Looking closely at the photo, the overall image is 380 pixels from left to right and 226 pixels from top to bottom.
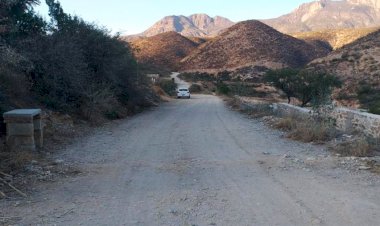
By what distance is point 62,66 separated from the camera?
1945 cm

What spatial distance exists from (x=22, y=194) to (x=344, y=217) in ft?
17.0

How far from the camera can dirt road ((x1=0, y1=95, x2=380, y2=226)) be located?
21.9 feet

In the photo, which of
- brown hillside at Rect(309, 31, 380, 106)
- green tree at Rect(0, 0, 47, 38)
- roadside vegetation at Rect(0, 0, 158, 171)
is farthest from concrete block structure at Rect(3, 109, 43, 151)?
brown hillside at Rect(309, 31, 380, 106)

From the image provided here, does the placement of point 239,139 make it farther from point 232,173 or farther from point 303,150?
point 232,173

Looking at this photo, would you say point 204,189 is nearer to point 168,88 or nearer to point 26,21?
point 26,21

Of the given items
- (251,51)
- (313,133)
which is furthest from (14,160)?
(251,51)

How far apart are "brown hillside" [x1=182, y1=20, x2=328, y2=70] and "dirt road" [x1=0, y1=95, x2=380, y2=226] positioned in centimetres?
8060

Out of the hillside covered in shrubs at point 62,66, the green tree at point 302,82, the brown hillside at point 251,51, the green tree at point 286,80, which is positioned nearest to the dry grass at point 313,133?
the hillside covered in shrubs at point 62,66

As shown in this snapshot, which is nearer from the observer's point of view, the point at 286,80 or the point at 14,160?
the point at 14,160

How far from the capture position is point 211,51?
109 meters

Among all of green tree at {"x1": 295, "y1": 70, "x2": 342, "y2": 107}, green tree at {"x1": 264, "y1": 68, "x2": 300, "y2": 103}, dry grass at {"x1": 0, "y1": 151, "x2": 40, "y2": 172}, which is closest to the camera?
dry grass at {"x1": 0, "y1": 151, "x2": 40, "y2": 172}

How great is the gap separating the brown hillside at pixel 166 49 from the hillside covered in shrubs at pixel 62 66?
271 feet

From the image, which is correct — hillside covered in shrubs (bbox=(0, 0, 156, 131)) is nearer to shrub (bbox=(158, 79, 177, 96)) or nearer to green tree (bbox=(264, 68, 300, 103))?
green tree (bbox=(264, 68, 300, 103))

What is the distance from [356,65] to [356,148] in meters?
48.0
